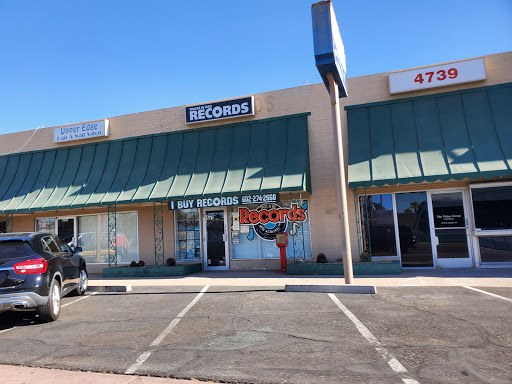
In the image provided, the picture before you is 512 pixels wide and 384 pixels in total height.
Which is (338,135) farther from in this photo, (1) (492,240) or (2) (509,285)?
(1) (492,240)

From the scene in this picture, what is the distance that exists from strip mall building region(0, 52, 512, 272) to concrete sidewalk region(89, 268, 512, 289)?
86 centimetres

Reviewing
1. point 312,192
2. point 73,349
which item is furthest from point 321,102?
point 73,349

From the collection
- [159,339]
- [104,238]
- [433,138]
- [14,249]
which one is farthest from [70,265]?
[433,138]

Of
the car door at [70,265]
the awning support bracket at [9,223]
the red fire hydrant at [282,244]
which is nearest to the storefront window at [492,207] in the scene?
the red fire hydrant at [282,244]

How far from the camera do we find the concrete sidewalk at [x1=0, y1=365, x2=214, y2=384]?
12.9 ft

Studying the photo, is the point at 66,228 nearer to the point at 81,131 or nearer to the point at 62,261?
the point at 81,131

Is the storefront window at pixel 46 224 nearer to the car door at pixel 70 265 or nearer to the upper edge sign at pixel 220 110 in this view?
the upper edge sign at pixel 220 110

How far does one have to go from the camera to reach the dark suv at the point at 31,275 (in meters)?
6.02

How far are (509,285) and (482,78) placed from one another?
20.3 feet

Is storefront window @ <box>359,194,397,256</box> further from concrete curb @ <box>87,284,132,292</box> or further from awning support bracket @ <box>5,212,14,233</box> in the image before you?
awning support bracket @ <box>5,212,14,233</box>

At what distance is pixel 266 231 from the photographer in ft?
41.2

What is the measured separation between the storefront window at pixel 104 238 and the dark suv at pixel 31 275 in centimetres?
675

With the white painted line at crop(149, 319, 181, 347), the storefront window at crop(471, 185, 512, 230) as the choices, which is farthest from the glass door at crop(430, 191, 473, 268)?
the white painted line at crop(149, 319, 181, 347)

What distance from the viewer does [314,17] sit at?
7.95m
